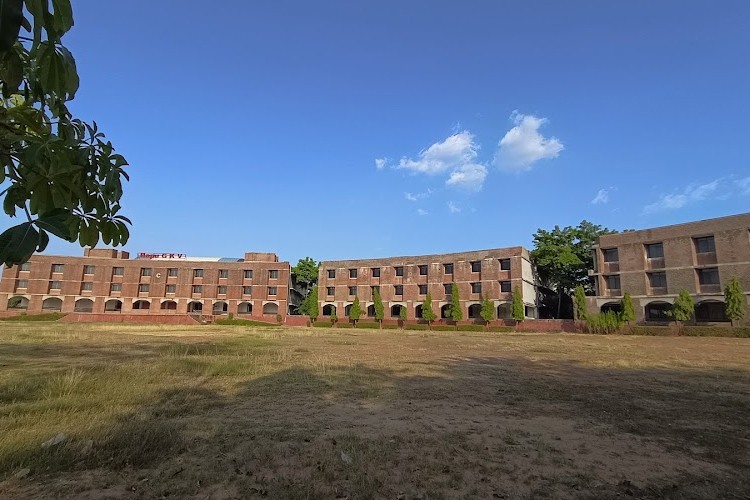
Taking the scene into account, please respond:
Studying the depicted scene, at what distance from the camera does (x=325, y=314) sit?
62.4 m

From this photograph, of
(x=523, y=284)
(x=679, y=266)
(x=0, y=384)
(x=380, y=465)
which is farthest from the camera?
(x=523, y=284)

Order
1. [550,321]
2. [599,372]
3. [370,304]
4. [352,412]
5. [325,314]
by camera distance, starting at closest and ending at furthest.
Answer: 1. [352,412]
2. [599,372]
3. [550,321]
4. [370,304]
5. [325,314]

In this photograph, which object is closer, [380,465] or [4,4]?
[4,4]

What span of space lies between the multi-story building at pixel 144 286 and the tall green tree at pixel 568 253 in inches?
1346

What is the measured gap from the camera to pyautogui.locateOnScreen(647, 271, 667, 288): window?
41.0 m

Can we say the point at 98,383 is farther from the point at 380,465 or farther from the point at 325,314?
the point at 325,314

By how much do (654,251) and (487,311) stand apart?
54.8 feet

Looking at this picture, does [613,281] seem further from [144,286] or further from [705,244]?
[144,286]

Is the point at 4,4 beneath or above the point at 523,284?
beneath

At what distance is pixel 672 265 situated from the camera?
40375 millimetres

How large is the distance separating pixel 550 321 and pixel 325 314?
1211 inches

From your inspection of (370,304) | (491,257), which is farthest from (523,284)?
(370,304)

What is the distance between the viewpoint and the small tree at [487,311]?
47.3 meters

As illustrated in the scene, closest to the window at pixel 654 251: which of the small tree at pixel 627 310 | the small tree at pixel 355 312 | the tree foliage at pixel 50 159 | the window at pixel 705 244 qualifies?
the window at pixel 705 244
